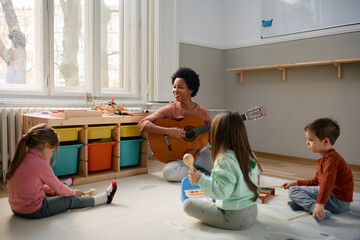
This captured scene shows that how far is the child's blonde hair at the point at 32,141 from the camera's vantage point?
6.06ft

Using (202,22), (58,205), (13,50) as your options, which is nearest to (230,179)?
(58,205)

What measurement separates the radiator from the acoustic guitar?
1139 mm

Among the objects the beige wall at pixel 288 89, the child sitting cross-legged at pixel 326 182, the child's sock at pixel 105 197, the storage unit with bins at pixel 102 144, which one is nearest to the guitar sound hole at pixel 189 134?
the storage unit with bins at pixel 102 144

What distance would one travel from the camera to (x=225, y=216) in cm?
176

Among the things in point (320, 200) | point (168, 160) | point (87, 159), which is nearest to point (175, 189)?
point (168, 160)

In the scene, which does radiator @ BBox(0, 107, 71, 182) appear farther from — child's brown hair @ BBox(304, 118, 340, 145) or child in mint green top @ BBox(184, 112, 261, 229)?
child's brown hair @ BBox(304, 118, 340, 145)

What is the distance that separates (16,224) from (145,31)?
270 centimetres

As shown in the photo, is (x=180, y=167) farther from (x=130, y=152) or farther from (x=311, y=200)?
(x=311, y=200)

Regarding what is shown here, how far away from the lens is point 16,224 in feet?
6.02

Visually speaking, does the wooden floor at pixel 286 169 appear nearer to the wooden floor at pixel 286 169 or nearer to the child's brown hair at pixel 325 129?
the wooden floor at pixel 286 169

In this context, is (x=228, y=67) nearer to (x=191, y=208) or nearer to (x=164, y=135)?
(x=164, y=135)

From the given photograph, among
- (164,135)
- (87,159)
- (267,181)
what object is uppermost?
(164,135)

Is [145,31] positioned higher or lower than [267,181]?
higher

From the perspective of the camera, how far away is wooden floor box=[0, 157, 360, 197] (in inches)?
125
